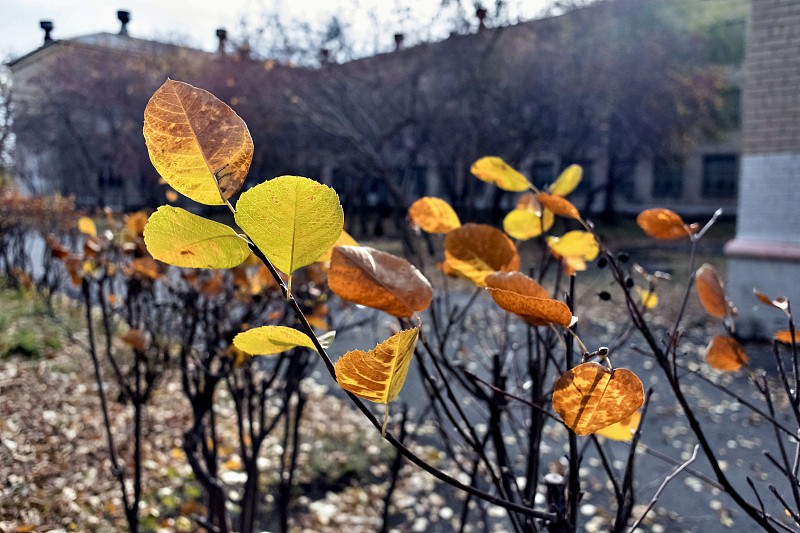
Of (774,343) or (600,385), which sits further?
(774,343)

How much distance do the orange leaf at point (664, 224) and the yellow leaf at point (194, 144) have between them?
73 cm

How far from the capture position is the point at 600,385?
0.54m

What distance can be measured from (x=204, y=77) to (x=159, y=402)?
28.4 feet

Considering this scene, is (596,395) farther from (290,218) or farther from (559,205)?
(559,205)

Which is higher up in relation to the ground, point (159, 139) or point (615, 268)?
point (159, 139)

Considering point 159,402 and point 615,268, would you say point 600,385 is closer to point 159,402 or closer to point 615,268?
point 615,268

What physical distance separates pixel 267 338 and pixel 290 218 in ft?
0.40

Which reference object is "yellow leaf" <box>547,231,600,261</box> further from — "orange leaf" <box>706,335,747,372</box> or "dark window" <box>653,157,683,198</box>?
"dark window" <box>653,157,683,198</box>

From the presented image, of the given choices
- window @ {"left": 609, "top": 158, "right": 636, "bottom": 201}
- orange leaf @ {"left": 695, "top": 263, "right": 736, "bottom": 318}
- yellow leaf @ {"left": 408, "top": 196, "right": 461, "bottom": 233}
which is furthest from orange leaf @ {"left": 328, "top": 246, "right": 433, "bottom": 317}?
window @ {"left": 609, "top": 158, "right": 636, "bottom": 201}

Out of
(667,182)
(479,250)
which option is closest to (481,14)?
(479,250)

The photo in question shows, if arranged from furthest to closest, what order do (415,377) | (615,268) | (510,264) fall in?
1. (415,377)
2. (615,268)
3. (510,264)

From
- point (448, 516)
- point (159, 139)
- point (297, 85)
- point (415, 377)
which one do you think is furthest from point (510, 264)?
point (297, 85)

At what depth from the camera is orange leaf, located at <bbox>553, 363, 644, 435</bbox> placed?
1.76 feet

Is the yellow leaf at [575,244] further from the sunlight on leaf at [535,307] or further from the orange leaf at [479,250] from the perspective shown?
the sunlight on leaf at [535,307]
